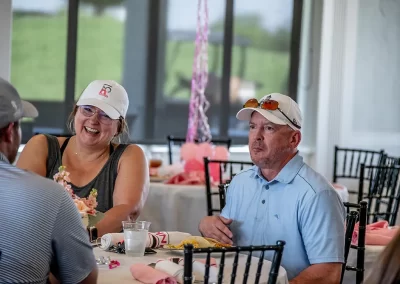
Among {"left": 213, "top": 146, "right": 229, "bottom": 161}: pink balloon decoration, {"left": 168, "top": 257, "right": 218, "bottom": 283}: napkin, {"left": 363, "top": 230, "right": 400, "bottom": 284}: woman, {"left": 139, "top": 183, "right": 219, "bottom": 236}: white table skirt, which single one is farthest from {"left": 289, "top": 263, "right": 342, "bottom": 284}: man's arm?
{"left": 213, "top": 146, "right": 229, "bottom": 161}: pink balloon decoration

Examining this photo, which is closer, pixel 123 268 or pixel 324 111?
pixel 123 268

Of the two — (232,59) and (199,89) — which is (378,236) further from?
(232,59)

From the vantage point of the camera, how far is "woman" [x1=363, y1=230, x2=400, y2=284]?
4.77ft

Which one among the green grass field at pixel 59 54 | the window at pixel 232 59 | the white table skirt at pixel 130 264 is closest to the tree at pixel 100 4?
the green grass field at pixel 59 54

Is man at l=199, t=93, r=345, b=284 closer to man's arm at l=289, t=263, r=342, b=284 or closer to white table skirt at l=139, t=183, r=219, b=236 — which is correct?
man's arm at l=289, t=263, r=342, b=284

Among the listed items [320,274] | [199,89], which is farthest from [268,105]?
[199,89]

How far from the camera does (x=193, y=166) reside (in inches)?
212

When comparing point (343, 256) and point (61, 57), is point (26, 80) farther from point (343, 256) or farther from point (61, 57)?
point (343, 256)

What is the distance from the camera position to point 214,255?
2736mm

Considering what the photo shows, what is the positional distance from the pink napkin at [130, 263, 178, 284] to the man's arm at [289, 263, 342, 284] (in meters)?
0.55

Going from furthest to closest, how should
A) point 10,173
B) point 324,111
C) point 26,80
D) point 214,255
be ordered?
1. point 324,111
2. point 26,80
3. point 214,255
4. point 10,173

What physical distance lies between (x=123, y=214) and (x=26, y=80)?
3.98 m

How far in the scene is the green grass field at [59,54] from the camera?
6.99 meters

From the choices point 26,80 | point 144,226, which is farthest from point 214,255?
point 26,80
